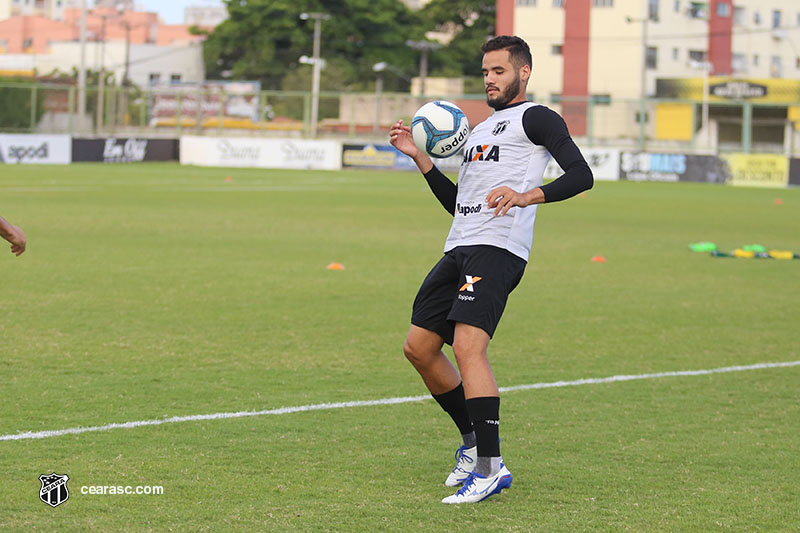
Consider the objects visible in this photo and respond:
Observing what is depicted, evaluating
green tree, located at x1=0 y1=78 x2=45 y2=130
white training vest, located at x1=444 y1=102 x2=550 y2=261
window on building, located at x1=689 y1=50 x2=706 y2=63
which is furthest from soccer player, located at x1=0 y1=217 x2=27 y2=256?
window on building, located at x1=689 y1=50 x2=706 y2=63

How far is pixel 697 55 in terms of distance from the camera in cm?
7975

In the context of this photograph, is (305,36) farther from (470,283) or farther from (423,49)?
(470,283)

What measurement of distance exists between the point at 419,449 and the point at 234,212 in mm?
18439

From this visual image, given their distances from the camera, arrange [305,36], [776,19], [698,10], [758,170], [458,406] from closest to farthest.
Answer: [458,406], [758,170], [698,10], [776,19], [305,36]

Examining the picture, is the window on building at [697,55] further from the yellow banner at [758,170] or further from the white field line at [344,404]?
the white field line at [344,404]

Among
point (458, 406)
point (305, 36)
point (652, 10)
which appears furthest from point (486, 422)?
point (305, 36)

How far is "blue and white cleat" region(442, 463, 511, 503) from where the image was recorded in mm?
5195

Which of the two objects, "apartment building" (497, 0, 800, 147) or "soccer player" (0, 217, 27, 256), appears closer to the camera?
"soccer player" (0, 217, 27, 256)

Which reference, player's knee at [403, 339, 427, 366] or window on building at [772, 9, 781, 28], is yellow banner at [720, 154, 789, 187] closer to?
player's knee at [403, 339, 427, 366]

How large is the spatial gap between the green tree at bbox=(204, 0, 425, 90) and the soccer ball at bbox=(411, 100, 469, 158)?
7969 cm

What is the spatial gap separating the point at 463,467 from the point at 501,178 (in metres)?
1.40

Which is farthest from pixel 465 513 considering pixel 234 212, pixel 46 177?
pixel 46 177

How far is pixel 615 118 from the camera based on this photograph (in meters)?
47.0

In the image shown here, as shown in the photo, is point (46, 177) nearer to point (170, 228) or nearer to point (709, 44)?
point (170, 228)
